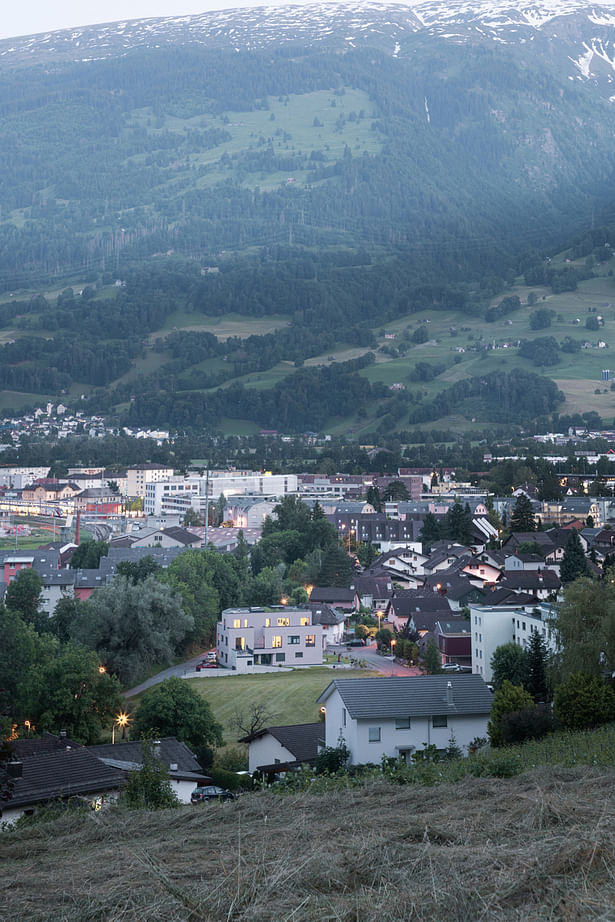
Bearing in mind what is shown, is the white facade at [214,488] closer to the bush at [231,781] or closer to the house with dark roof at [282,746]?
the house with dark roof at [282,746]

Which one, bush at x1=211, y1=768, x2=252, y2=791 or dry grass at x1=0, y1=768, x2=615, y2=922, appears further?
bush at x1=211, y1=768, x2=252, y2=791

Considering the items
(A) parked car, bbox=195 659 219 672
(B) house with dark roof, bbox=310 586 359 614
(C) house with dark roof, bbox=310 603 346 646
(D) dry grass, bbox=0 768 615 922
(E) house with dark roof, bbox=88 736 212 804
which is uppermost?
(D) dry grass, bbox=0 768 615 922

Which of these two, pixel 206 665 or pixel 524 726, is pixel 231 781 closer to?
pixel 524 726

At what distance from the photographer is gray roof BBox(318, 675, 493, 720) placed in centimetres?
1773

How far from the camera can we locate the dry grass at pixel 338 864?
534cm

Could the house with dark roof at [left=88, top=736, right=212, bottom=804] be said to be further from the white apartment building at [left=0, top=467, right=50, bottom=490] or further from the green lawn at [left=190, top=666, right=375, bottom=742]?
the white apartment building at [left=0, top=467, right=50, bottom=490]

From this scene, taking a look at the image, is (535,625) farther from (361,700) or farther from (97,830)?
(97,830)

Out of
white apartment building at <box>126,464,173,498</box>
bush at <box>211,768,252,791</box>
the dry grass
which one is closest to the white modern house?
bush at <box>211,768,252,791</box>

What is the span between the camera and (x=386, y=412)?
465 ft

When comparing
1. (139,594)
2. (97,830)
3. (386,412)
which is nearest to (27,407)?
(386,412)

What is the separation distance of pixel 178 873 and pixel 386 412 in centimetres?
13618

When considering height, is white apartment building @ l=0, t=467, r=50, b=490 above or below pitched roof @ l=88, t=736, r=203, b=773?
below

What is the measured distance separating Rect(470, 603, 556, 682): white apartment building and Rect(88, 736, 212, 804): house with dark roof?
12.0 m

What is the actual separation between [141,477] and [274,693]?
69.7m
